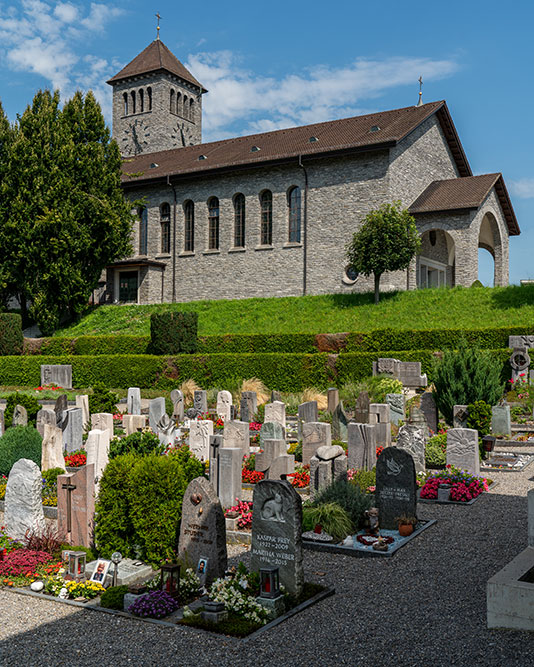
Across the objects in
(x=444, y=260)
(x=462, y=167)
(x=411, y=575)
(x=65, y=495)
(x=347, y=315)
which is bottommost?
(x=411, y=575)

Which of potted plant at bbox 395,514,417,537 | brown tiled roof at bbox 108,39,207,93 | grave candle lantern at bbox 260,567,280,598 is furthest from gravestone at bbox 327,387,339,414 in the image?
brown tiled roof at bbox 108,39,207,93

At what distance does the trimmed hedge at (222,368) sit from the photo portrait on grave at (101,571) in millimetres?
16903

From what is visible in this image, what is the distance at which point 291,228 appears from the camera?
3675cm

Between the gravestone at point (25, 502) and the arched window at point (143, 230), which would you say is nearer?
the gravestone at point (25, 502)

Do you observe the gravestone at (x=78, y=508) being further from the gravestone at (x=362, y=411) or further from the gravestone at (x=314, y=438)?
the gravestone at (x=362, y=411)

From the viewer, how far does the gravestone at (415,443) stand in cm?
1199

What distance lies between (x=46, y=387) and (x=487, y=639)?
81.4ft

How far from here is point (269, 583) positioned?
6.05 m

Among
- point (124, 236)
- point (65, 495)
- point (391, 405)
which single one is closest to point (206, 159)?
point (124, 236)

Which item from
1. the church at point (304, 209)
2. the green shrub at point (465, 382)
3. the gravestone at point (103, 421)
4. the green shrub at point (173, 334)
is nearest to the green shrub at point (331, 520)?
Result: the gravestone at point (103, 421)

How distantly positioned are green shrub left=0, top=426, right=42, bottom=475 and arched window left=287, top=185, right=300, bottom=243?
25859 mm

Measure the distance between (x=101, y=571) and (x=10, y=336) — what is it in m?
27.5

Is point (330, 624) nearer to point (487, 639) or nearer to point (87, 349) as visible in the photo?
point (487, 639)

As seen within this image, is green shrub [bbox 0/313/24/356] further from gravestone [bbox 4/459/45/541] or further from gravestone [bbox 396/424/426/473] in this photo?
gravestone [bbox 4/459/45/541]
